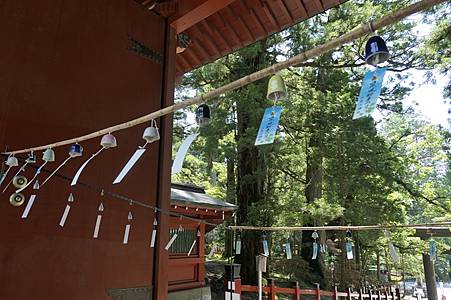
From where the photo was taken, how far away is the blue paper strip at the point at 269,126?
59.3 inches

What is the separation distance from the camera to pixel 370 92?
1.25 meters

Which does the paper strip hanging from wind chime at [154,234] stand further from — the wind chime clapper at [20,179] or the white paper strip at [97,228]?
the wind chime clapper at [20,179]

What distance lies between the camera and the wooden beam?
11.6 feet

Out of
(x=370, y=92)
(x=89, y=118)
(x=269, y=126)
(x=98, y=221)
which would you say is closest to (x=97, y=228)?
(x=98, y=221)

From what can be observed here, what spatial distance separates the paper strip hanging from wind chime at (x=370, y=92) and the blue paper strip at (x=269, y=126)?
14.0 inches

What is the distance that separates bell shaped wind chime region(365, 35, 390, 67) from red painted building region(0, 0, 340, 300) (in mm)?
2458

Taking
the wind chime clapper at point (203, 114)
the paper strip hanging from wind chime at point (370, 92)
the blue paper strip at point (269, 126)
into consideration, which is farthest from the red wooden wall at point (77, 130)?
the paper strip hanging from wind chime at point (370, 92)

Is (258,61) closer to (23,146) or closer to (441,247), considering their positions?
(23,146)

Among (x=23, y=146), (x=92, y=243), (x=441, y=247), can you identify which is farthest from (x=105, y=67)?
(x=441, y=247)

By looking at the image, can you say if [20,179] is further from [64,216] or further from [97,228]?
[97,228]

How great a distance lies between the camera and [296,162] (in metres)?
9.52

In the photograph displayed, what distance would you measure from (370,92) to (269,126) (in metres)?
0.46

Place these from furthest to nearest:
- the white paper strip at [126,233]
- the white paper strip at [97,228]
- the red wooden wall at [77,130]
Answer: the white paper strip at [126,233]
the white paper strip at [97,228]
the red wooden wall at [77,130]

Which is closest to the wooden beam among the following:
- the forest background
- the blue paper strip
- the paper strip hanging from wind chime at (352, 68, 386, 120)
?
the blue paper strip
